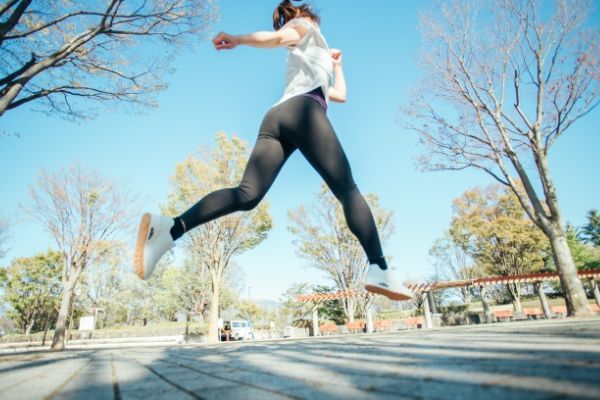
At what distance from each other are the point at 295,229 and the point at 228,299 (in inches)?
575

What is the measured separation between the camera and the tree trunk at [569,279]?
8.62 meters

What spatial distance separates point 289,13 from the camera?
8.01ft

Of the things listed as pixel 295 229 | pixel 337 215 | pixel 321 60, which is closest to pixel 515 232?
pixel 337 215

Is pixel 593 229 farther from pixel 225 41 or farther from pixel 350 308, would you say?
pixel 225 41

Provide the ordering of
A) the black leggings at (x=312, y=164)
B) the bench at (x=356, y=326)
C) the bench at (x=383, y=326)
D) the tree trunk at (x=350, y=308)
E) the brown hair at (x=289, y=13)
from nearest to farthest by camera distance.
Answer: the black leggings at (x=312, y=164) < the brown hair at (x=289, y=13) < the bench at (x=356, y=326) < the bench at (x=383, y=326) < the tree trunk at (x=350, y=308)

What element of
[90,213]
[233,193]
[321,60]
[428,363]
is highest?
[90,213]

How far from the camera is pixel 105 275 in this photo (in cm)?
3222

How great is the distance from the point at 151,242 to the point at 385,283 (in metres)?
1.38

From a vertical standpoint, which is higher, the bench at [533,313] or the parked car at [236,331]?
the bench at [533,313]

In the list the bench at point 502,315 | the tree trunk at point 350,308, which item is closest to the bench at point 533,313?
the bench at point 502,315

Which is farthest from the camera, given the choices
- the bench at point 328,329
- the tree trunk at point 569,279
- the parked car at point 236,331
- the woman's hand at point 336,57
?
the parked car at point 236,331

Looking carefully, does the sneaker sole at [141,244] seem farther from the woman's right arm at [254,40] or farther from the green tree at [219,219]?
the green tree at [219,219]

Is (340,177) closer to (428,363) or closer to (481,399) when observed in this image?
(428,363)

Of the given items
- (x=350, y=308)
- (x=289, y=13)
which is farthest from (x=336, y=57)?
(x=350, y=308)
